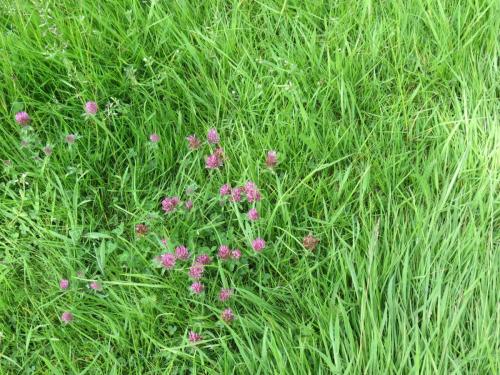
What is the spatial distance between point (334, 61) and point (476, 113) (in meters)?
0.63

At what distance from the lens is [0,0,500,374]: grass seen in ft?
6.03

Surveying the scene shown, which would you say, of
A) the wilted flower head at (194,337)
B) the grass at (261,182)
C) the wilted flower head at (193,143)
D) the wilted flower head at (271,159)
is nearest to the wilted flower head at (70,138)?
the grass at (261,182)

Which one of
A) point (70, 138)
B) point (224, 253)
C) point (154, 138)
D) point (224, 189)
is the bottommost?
point (224, 253)

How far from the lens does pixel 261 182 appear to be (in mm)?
2160

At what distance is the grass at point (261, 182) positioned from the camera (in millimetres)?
1837

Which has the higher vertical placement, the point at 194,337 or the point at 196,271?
the point at 196,271

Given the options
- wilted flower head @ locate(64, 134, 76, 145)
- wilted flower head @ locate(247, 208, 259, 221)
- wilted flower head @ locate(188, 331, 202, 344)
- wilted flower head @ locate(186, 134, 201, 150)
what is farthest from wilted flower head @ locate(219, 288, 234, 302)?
wilted flower head @ locate(64, 134, 76, 145)

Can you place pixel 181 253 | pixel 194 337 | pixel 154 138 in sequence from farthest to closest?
1. pixel 154 138
2. pixel 181 253
3. pixel 194 337

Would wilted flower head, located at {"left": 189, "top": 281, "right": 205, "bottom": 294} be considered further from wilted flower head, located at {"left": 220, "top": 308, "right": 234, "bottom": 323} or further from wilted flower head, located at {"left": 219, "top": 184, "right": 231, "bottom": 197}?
wilted flower head, located at {"left": 219, "top": 184, "right": 231, "bottom": 197}

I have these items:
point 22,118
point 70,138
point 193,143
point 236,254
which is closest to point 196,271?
point 236,254

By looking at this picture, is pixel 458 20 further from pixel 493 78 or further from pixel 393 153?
pixel 393 153

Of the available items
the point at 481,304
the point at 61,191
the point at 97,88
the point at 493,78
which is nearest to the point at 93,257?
the point at 61,191

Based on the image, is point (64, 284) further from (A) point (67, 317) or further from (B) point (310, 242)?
(B) point (310, 242)

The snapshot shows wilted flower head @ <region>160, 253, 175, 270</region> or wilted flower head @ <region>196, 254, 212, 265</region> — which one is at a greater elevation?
wilted flower head @ <region>160, 253, 175, 270</region>
